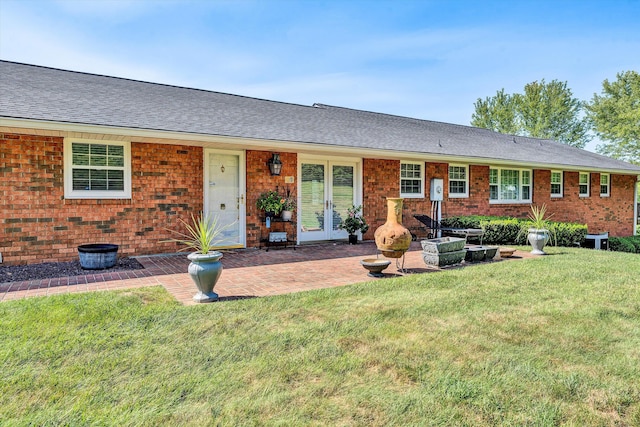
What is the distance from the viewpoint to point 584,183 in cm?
1611

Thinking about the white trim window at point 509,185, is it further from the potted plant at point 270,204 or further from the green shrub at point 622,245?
the potted plant at point 270,204

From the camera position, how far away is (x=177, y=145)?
27.0 ft

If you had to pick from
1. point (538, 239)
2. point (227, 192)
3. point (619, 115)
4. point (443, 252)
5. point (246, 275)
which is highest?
point (619, 115)

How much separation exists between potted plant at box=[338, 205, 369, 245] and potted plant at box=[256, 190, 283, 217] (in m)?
2.06

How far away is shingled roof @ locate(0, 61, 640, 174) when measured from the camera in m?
7.05

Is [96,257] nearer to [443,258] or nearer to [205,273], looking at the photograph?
[205,273]

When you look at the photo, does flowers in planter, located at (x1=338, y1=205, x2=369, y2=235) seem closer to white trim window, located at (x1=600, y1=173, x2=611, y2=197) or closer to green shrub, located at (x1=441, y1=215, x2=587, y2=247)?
green shrub, located at (x1=441, y1=215, x2=587, y2=247)

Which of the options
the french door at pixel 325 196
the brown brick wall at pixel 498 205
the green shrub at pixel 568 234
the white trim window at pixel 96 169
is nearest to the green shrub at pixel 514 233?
the green shrub at pixel 568 234

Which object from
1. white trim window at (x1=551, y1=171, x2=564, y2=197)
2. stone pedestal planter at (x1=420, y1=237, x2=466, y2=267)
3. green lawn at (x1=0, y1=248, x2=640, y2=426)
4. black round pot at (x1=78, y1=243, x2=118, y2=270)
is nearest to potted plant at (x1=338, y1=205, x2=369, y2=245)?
stone pedestal planter at (x1=420, y1=237, x2=466, y2=267)

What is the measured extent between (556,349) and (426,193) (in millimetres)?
8954

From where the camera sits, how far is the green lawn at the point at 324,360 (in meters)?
2.38

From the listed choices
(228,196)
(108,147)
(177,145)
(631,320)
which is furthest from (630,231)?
(108,147)

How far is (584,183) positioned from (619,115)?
66.2 feet

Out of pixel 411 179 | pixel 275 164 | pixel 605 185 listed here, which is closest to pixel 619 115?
pixel 605 185
